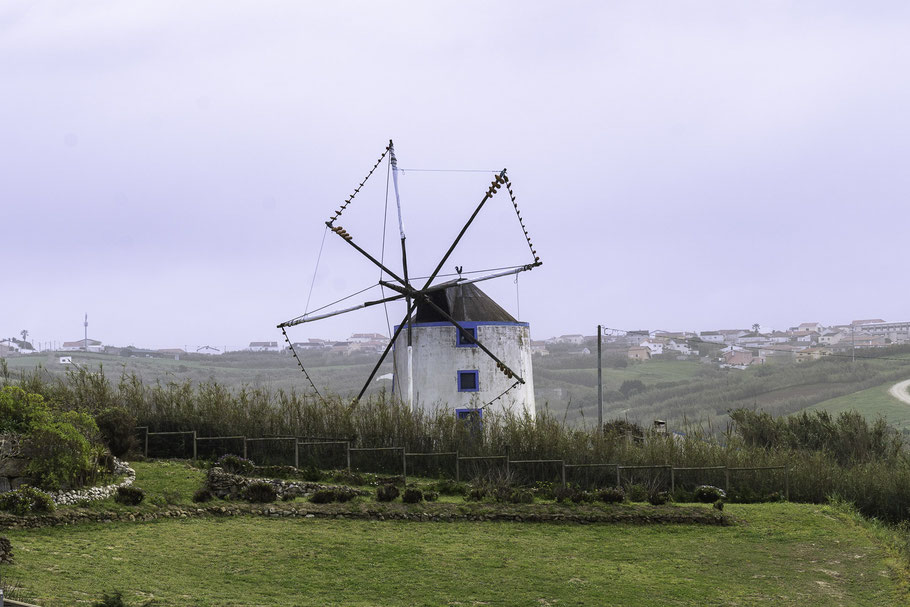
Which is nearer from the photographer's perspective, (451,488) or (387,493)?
(387,493)

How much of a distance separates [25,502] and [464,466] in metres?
11.2

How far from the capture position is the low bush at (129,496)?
57.5ft

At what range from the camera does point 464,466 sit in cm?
2433

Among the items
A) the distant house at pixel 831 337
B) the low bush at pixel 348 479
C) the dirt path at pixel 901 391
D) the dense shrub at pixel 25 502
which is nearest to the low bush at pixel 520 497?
the low bush at pixel 348 479

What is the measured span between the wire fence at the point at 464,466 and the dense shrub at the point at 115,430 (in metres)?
1.52

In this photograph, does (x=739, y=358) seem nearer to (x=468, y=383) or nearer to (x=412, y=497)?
(x=468, y=383)

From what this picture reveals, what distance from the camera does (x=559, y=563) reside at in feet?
50.7

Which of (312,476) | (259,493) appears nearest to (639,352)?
(312,476)

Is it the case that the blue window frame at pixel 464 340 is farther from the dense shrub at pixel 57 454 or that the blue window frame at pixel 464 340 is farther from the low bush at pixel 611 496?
the dense shrub at pixel 57 454

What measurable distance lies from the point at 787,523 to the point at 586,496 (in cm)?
406

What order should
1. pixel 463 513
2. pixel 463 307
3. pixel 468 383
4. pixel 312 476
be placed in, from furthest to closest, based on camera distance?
pixel 463 307 < pixel 468 383 < pixel 312 476 < pixel 463 513

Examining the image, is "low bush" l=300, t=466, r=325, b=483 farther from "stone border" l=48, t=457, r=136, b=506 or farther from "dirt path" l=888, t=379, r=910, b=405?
"dirt path" l=888, t=379, r=910, b=405

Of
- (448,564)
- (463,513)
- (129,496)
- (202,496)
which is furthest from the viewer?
(463,513)

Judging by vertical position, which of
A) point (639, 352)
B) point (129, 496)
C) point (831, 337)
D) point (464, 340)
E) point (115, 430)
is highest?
point (831, 337)
